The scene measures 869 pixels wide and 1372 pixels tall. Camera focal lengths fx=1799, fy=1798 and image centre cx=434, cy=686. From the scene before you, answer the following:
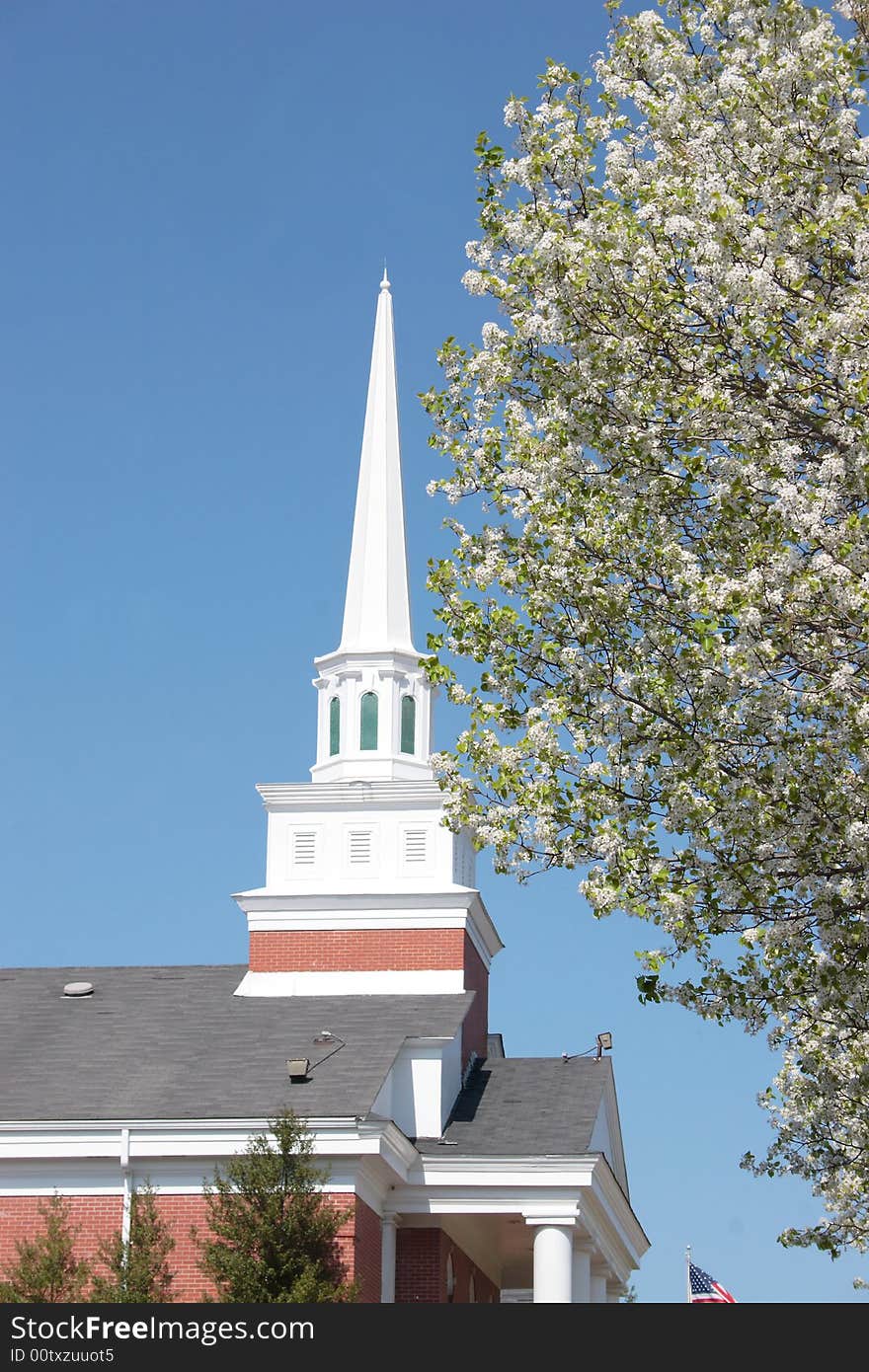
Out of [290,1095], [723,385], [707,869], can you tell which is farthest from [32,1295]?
[723,385]

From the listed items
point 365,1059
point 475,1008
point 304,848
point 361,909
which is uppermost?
point 304,848

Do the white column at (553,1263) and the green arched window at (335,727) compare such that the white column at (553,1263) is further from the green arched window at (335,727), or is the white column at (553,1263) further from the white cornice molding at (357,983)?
the green arched window at (335,727)

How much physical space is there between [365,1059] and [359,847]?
247 inches

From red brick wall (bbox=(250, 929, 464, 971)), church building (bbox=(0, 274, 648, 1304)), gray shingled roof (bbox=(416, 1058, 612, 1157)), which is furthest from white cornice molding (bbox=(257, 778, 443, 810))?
gray shingled roof (bbox=(416, 1058, 612, 1157))

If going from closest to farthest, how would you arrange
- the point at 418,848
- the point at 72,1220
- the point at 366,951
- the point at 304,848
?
the point at 72,1220 → the point at 366,951 → the point at 418,848 → the point at 304,848

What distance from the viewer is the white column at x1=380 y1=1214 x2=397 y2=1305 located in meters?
25.3

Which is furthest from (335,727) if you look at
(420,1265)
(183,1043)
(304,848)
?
(420,1265)

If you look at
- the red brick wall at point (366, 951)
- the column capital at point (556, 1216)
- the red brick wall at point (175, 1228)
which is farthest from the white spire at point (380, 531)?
the red brick wall at point (175, 1228)

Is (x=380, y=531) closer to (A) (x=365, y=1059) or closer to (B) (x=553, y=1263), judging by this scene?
(A) (x=365, y=1059)

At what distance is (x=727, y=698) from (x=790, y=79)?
468cm

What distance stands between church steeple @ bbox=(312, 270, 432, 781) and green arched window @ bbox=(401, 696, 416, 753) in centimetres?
2

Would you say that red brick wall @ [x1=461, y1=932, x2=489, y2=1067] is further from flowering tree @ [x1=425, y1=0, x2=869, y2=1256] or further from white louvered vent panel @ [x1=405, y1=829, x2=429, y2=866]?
flowering tree @ [x1=425, y1=0, x2=869, y2=1256]

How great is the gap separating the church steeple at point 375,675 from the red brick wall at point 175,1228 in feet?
32.5

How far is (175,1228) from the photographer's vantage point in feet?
78.0
